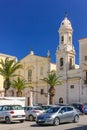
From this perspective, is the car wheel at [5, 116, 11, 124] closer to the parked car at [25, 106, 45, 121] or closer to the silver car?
the silver car

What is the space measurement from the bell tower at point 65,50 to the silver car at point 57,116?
3398 cm

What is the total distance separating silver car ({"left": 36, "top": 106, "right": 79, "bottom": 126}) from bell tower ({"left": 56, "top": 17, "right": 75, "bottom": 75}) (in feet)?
111

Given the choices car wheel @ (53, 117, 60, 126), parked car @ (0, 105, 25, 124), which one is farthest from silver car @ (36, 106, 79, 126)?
parked car @ (0, 105, 25, 124)

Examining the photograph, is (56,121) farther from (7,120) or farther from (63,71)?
(63,71)

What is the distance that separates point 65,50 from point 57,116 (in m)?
36.6

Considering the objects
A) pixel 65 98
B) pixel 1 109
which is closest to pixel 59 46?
pixel 65 98

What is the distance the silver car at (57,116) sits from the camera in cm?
2295

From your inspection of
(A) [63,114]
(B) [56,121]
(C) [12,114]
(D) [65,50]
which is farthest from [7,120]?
(D) [65,50]

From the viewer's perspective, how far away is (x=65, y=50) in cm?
5916

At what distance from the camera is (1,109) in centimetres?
2634

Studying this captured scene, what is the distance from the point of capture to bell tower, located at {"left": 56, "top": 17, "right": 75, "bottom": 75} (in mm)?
58987

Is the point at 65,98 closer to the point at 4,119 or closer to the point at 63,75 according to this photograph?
the point at 63,75

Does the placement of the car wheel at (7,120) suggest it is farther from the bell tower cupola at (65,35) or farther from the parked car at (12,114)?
the bell tower cupola at (65,35)

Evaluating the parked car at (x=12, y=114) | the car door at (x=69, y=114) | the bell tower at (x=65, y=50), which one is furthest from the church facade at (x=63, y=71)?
the parked car at (x=12, y=114)
